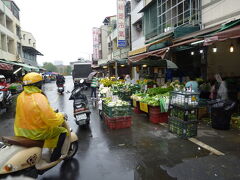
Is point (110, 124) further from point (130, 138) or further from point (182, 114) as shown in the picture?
point (182, 114)

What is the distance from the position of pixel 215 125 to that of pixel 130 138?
3154mm

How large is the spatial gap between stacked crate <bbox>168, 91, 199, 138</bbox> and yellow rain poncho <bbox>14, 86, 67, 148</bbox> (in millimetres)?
3931

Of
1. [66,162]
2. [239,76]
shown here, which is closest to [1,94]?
[66,162]

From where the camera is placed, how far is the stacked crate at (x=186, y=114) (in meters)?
6.04

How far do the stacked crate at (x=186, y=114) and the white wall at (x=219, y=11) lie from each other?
5.39m

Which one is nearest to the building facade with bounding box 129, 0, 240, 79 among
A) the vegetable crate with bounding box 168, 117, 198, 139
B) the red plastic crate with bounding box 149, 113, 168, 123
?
the red plastic crate with bounding box 149, 113, 168, 123

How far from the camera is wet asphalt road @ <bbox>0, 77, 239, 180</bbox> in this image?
164 inches

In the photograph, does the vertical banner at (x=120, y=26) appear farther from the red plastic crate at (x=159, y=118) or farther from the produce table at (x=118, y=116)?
the produce table at (x=118, y=116)

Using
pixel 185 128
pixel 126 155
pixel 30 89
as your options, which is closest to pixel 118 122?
pixel 126 155

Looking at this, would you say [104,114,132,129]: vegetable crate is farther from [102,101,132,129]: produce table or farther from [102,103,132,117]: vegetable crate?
[102,103,132,117]: vegetable crate

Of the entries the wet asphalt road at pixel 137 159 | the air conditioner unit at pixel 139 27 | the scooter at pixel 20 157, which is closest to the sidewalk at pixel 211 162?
the wet asphalt road at pixel 137 159

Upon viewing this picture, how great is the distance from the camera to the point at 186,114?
6059 millimetres

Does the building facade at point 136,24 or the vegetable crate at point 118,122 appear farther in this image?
the building facade at point 136,24

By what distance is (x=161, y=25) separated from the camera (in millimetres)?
15289
